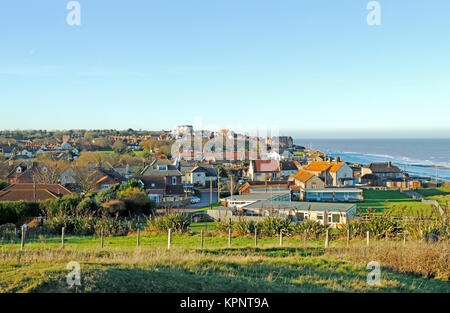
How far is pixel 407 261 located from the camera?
10.1 meters

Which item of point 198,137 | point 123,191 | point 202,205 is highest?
point 198,137

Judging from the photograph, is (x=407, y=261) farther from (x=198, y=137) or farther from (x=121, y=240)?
(x=198, y=137)

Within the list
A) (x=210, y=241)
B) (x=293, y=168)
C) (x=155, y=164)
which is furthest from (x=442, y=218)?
(x=293, y=168)

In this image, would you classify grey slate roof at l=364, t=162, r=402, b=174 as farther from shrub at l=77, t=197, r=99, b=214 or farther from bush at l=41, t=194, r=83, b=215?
bush at l=41, t=194, r=83, b=215

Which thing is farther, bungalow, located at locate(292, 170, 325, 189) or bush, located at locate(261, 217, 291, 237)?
bungalow, located at locate(292, 170, 325, 189)

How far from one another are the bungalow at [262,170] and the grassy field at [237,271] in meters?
52.5

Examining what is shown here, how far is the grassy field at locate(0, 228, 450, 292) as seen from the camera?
6984mm

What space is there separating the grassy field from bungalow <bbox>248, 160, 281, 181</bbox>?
5252cm

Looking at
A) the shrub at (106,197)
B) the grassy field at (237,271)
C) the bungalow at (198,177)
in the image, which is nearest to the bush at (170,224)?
the grassy field at (237,271)

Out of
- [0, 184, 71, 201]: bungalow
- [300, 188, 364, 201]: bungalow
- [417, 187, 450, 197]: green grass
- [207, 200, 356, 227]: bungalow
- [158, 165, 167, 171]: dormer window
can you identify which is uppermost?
[158, 165, 167, 171]: dormer window

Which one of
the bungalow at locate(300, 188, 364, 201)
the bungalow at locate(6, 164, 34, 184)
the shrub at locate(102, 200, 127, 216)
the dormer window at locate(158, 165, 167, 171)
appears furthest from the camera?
the dormer window at locate(158, 165, 167, 171)

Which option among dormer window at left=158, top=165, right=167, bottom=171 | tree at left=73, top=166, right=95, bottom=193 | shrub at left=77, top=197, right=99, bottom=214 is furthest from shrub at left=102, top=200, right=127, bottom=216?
dormer window at left=158, top=165, right=167, bottom=171
